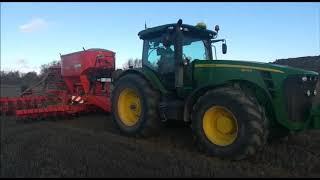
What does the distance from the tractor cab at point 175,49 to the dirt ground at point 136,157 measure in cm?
127

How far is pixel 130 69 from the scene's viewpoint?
970 centimetres

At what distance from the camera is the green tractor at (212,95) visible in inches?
270

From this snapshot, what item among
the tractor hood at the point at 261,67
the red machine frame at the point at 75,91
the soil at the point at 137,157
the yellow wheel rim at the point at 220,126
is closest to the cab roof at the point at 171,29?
the tractor hood at the point at 261,67

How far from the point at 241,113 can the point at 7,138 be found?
5.55 metres

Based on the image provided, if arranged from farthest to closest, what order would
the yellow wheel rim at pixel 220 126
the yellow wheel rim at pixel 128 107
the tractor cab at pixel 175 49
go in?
1. the yellow wheel rim at pixel 128 107
2. the tractor cab at pixel 175 49
3. the yellow wheel rim at pixel 220 126

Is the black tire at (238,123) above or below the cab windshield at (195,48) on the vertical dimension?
below

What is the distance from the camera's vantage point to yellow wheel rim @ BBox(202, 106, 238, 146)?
7.07 metres

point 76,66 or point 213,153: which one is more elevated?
point 76,66

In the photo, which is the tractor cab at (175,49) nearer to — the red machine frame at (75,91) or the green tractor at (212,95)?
the green tractor at (212,95)

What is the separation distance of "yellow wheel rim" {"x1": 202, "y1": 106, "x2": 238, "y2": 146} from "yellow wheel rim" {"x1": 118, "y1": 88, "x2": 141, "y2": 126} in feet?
8.31

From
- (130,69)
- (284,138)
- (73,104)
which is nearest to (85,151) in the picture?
(130,69)

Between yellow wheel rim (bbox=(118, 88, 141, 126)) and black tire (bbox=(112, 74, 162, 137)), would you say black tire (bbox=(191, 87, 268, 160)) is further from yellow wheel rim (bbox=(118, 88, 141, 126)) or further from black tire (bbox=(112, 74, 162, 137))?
yellow wheel rim (bbox=(118, 88, 141, 126))

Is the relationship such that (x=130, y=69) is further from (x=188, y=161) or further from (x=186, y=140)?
(x=188, y=161)

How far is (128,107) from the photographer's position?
9.76 metres
